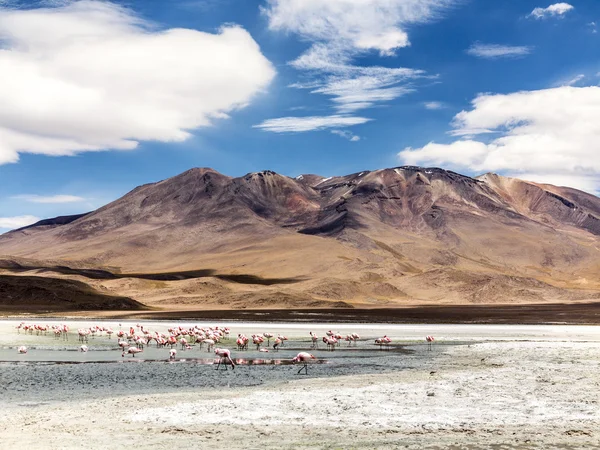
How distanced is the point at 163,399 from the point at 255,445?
5.80 meters

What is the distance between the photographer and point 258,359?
3005 centimetres

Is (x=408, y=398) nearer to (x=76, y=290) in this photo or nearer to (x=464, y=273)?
(x=76, y=290)

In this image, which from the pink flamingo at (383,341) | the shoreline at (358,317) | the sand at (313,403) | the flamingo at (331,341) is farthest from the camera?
the shoreline at (358,317)

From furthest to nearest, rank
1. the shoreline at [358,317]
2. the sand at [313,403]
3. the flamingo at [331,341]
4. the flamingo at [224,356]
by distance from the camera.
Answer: the shoreline at [358,317] → the flamingo at [331,341] → the flamingo at [224,356] → the sand at [313,403]

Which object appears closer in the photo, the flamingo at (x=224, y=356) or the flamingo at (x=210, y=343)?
the flamingo at (x=224, y=356)

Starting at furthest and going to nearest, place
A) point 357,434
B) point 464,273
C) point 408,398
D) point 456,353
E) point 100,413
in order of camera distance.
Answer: point 464,273, point 456,353, point 408,398, point 100,413, point 357,434

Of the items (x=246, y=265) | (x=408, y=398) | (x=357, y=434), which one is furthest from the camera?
(x=246, y=265)

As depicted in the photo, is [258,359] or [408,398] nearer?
[408,398]

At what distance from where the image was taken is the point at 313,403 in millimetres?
17375

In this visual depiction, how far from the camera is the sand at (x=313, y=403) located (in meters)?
13.5

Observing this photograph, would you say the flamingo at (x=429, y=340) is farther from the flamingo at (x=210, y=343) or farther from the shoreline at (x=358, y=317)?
the shoreline at (x=358, y=317)

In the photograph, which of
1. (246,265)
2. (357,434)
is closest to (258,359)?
(357,434)

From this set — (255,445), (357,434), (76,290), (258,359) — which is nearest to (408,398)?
(357,434)

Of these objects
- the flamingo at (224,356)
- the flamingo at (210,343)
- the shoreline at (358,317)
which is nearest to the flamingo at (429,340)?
the flamingo at (210,343)
